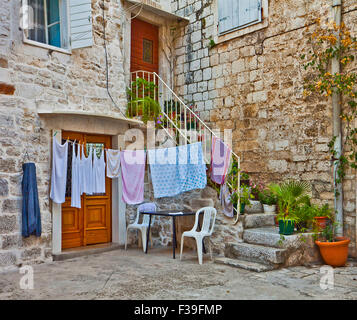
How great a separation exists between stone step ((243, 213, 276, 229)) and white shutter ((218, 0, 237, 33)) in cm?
393

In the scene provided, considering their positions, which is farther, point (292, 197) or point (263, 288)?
point (292, 197)

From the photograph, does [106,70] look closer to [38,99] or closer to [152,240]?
[38,99]

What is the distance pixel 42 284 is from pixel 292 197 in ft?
12.6

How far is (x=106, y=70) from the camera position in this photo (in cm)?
733

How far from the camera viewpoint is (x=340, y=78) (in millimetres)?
6152

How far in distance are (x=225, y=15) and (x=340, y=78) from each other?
310 cm

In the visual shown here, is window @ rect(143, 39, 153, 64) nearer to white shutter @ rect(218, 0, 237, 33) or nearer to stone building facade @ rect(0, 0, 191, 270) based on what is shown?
stone building facade @ rect(0, 0, 191, 270)

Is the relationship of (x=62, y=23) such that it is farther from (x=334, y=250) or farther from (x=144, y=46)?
(x=334, y=250)

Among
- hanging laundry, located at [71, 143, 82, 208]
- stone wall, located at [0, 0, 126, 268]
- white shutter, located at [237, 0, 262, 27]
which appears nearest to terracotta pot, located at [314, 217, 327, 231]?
hanging laundry, located at [71, 143, 82, 208]

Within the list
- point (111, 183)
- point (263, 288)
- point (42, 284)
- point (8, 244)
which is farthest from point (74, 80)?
point (263, 288)

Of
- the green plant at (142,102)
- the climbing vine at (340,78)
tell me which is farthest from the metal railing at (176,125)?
the climbing vine at (340,78)

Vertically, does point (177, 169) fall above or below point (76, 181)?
above

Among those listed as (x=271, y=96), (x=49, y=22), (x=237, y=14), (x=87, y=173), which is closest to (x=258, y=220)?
(x=271, y=96)

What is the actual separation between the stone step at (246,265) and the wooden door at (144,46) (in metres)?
4.63
